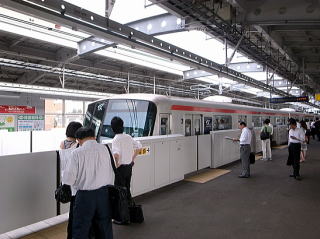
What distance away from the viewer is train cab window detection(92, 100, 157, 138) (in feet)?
21.4

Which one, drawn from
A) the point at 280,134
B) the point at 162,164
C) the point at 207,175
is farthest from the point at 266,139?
the point at 280,134

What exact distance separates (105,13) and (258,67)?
7.85 m

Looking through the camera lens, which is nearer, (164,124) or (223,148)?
(164,124)

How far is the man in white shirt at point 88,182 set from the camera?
2590 mm

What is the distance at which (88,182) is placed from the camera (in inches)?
103

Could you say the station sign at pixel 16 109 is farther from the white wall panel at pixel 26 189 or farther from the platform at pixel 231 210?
the white wall panel at pixel 26 189

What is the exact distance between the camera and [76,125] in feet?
10.9

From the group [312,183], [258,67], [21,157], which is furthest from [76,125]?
[258,67]

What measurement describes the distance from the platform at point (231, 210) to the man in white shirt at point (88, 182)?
1.15 m

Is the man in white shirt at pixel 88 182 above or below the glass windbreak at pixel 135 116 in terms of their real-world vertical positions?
below

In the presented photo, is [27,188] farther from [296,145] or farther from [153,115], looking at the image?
[296,145]

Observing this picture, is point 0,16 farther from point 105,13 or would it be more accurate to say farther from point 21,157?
point 21,157

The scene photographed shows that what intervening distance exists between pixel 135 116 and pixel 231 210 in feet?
10.7

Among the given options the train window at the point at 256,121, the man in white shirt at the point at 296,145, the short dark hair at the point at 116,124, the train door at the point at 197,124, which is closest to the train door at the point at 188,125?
the train door at the point at 197,124
